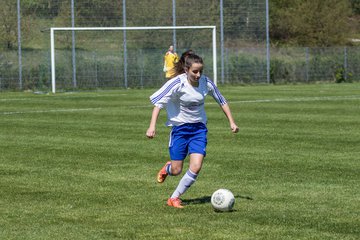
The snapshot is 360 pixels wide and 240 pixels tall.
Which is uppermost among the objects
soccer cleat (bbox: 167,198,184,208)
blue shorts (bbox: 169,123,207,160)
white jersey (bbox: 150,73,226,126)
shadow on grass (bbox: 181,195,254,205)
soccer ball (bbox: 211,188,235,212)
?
white jersey (bbox: 150,73,226,126)

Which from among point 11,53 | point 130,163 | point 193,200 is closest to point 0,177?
point 130,163

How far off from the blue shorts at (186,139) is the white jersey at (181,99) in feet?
0.21

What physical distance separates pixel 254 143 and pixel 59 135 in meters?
4.45

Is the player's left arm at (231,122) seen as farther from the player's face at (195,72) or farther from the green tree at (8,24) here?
the green tree at (8,24)

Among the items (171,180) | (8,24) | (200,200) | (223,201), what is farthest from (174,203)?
(8,24)

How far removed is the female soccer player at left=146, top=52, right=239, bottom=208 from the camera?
10461mm

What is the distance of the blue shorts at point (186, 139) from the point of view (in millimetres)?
10570

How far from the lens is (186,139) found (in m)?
10.6

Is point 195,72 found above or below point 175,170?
above

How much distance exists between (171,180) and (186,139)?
2153 mm

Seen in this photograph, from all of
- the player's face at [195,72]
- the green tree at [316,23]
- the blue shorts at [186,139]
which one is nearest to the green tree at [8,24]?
the green tree at [316,23]

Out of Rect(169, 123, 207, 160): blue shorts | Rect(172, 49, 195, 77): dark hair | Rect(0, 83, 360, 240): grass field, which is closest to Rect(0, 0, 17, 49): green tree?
Rect(0, 83, 360, 240): grass field

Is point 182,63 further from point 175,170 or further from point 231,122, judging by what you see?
point 175,170

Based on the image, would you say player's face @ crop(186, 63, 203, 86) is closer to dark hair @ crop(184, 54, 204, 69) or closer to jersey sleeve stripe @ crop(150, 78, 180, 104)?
dark hair @ crop(184, 54, 204, 69)
